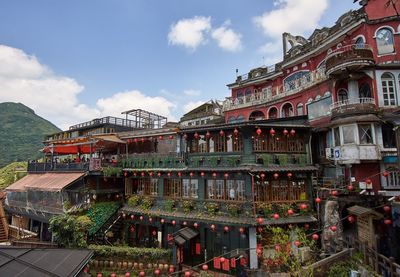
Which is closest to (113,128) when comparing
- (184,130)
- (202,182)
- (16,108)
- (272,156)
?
(184,130)

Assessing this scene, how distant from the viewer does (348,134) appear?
18.0 metres

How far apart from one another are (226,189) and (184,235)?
15.1 feet

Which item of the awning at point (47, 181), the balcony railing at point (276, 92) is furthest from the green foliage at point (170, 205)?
the balcony railing at point (276, 92)

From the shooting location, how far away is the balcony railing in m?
22.4

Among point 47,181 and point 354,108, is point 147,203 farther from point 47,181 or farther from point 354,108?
point 354,108

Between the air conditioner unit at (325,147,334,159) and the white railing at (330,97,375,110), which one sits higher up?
the white railing at (330,97,375,110)

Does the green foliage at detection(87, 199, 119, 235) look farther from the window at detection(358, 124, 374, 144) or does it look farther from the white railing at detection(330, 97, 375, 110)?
the window at detection(358, 124, 374, 144)

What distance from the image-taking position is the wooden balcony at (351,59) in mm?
17781

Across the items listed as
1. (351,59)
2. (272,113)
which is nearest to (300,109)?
(272,113)

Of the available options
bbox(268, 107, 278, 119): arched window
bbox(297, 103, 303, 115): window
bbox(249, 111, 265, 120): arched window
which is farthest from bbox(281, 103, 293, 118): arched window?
bbox(249, 111, 265, 120): arched window

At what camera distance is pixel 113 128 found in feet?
111

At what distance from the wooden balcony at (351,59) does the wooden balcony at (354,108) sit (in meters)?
2.37

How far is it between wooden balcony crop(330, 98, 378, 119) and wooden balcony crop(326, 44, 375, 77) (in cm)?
237

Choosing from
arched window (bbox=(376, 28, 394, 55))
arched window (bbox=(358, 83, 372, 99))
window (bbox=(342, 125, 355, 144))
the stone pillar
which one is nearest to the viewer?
the stone pillar
